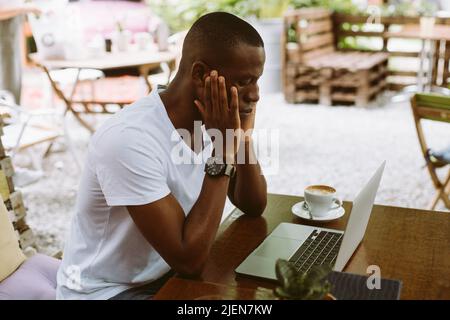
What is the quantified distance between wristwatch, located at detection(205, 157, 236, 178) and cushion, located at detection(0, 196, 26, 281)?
70cm

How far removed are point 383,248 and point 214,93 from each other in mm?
602

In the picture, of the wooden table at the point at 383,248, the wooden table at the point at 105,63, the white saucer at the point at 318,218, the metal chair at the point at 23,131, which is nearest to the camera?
the wooden table at the point at 383,248

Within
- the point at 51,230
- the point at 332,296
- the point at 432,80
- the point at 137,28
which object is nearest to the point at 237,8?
the point at 137,28

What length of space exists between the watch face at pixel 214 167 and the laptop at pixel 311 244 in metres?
0.23

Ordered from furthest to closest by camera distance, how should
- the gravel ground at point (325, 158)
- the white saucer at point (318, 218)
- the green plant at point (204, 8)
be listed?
the green plant at point (204, 8) < the gravel ground at point (325, 158) < the white saucer at point (318, 218)

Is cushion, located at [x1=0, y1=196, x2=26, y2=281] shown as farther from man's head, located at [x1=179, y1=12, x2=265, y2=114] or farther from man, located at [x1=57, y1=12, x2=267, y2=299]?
man's head, located at [x1=179, y1=12, x2=265, y2=114]

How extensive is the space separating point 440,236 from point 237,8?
5456 millimetres

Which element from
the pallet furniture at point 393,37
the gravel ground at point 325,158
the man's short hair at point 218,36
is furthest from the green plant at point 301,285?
the pallet furniture at point 393,37

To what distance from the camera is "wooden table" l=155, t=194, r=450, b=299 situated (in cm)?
128

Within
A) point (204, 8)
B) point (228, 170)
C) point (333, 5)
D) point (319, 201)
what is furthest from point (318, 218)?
point (204, 8)

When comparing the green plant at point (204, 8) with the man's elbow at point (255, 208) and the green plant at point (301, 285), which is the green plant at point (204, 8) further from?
the green plant at point (301, 285)

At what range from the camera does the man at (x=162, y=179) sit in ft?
4.51

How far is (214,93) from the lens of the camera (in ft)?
4.85

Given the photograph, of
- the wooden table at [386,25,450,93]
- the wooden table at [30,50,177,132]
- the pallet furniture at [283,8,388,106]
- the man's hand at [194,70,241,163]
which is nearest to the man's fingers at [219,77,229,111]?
the man's hand at [194,70,241,163]
